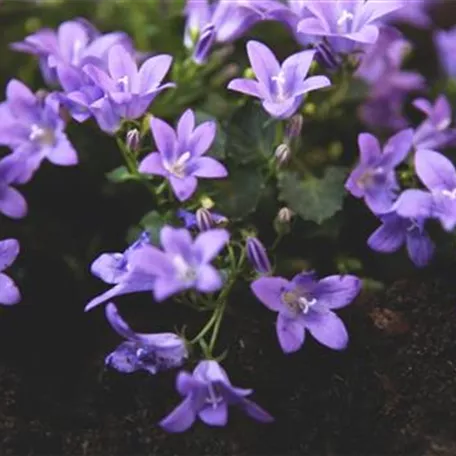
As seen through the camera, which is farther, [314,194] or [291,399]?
[314,194]

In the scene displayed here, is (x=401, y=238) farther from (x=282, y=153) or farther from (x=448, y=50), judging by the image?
(x=448, y=50)

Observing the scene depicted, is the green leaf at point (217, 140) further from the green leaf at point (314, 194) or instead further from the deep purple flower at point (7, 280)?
the deep purple flower at point (7, 280)

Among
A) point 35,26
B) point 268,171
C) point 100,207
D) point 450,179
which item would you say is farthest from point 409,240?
point 35,26

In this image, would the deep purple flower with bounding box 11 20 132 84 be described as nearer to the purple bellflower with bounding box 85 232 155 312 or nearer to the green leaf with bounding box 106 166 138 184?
the green leaf with bounding box 106 166 138 184

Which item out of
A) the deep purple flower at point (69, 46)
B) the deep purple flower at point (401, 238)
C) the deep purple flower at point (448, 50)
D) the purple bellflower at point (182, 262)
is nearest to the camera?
the purple bellflower at point (182, 262)

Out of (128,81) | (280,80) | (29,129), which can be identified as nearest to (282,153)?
(280,80)

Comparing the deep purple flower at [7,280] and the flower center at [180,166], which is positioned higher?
the flower center at [180,166]

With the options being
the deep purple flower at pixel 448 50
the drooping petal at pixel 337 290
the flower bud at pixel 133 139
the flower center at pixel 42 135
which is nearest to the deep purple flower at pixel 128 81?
the flower bud at pixel 133 139
